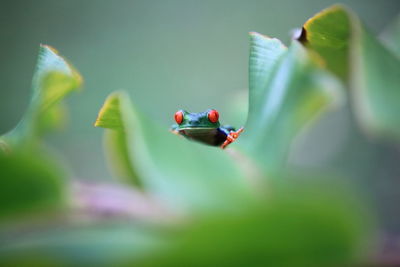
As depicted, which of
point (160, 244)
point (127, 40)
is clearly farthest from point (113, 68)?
point (160, 244)

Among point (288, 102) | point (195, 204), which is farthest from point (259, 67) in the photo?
point (195, 204)

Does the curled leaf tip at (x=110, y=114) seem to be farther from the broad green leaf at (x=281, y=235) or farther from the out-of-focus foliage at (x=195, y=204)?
the broad green leaf at (x=281, y=235)

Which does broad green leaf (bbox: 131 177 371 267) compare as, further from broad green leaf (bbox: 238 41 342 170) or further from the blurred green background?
the blurred green background

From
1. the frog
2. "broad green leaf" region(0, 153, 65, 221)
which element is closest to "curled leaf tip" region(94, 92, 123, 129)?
"broad green leaf" region(0, 153, 65, 221)

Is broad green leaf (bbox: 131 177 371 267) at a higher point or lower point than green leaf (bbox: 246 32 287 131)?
lower

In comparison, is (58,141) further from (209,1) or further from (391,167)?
(391,167)

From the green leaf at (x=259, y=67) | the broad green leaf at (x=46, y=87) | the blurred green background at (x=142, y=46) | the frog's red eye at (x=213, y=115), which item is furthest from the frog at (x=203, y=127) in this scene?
the blurred green background at (x=142, y=46)
